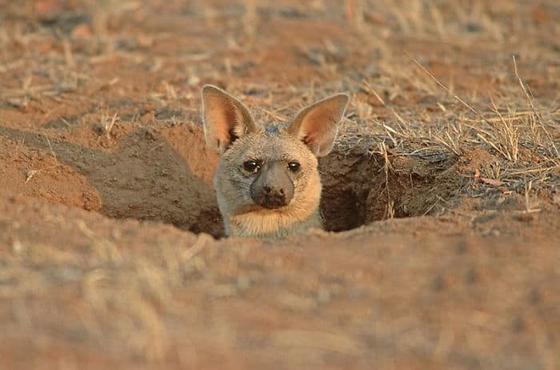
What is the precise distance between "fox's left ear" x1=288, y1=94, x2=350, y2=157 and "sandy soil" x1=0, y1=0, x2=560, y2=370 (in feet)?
1.95

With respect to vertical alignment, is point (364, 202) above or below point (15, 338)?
below

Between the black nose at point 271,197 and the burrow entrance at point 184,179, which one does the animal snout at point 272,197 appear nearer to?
the black nose at point 271,197

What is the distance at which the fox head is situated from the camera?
20.9ft

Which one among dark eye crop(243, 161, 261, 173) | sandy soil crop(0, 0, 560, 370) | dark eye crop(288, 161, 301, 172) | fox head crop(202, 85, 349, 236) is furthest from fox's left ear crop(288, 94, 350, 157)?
sandy soil crop(0, 0, 560, 370)

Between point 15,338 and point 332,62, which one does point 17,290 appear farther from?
point 332,62

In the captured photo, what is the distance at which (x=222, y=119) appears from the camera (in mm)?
6695

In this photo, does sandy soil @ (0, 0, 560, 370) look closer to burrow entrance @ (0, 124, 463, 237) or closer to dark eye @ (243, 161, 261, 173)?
burrow entrance @ (0, 124, 463, 237)

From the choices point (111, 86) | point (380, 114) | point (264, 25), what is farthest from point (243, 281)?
point (264, 25)

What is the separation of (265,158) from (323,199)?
1.52 meters

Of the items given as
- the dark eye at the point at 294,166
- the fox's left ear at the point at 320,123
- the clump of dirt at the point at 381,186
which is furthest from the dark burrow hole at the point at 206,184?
the dark eye at the point at 294,166

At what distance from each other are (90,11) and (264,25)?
2036mm

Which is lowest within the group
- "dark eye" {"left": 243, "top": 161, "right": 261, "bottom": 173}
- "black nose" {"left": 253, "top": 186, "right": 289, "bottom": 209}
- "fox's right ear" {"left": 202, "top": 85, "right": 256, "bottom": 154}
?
"black nose" {"left": 253, "top": 186, "right": 289, "bottom": 209}

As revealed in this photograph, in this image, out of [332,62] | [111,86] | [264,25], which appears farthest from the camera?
[264,25]

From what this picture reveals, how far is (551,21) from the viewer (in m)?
11.4
